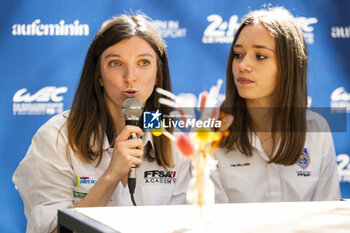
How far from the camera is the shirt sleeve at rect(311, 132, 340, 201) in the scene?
6.56 ft

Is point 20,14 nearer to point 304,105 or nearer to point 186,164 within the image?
point 186,164

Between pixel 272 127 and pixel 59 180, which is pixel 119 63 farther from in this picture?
pixel 272 127

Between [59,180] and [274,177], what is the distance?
84 centimetres

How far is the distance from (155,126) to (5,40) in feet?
4.79

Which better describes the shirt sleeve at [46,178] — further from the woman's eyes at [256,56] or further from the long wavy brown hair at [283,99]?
the woman's eyes at [256,56]

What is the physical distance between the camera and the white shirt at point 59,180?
1686 mm

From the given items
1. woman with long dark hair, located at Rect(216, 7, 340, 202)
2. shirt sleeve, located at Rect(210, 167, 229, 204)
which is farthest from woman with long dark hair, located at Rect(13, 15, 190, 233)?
woman with long dark hair, located at Rect(216, 7, 340, 202)

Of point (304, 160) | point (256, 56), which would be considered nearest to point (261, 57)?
point (256, 56)

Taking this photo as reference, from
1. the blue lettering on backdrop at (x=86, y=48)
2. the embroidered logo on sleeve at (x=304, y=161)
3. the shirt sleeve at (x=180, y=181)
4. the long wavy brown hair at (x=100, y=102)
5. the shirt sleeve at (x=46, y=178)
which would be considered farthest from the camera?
the blue lettering on backdrop at (x=86, y=48)

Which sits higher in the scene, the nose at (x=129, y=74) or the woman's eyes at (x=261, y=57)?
the woman's eyes at (x=261, y=57)

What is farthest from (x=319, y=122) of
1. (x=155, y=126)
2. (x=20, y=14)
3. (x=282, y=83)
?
(x=20, y=14)

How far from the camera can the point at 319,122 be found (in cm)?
213

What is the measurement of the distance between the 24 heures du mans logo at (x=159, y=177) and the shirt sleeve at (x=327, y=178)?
1.98 feet

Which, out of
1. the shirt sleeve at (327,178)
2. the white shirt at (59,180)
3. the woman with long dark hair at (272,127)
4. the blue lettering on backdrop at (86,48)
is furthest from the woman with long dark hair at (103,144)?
the blue lettering on backdrop at (86,48)
